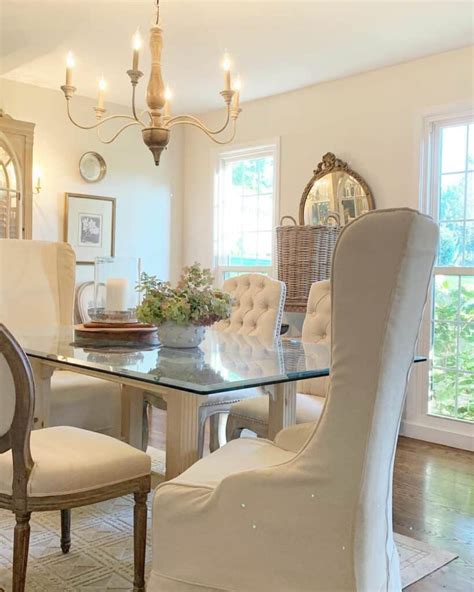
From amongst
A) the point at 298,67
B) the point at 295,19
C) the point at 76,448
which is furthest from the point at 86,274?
the point at 76,448

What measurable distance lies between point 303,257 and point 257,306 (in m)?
1.22

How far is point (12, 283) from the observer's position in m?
3.29

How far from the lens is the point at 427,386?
4168mm

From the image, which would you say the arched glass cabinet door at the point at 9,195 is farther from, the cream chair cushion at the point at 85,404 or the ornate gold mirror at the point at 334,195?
the ornate gold mirror at the point at 334,195

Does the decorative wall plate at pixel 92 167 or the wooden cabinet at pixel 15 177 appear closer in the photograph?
the wooden cabinet at pixel 15 177

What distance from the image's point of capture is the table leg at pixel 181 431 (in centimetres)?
176

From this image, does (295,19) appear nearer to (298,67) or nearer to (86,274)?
(298,67)

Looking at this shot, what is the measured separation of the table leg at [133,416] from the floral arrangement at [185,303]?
26.7 inches

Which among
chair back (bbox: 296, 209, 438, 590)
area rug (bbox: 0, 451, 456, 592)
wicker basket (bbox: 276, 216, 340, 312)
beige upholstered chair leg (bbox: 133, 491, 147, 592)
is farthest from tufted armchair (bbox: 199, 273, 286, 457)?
chair back (bbox: 296, 209, 438, 590)

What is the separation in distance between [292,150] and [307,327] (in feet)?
7.73

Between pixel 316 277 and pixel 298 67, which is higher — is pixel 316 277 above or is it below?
below

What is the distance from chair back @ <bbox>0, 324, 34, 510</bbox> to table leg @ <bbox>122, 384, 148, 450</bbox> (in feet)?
3.93

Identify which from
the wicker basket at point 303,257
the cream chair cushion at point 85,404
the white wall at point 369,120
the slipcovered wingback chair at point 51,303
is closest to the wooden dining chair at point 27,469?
the cream chair cushion at point 85,404

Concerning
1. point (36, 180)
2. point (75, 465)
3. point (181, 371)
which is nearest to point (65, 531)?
point (75, 465)
